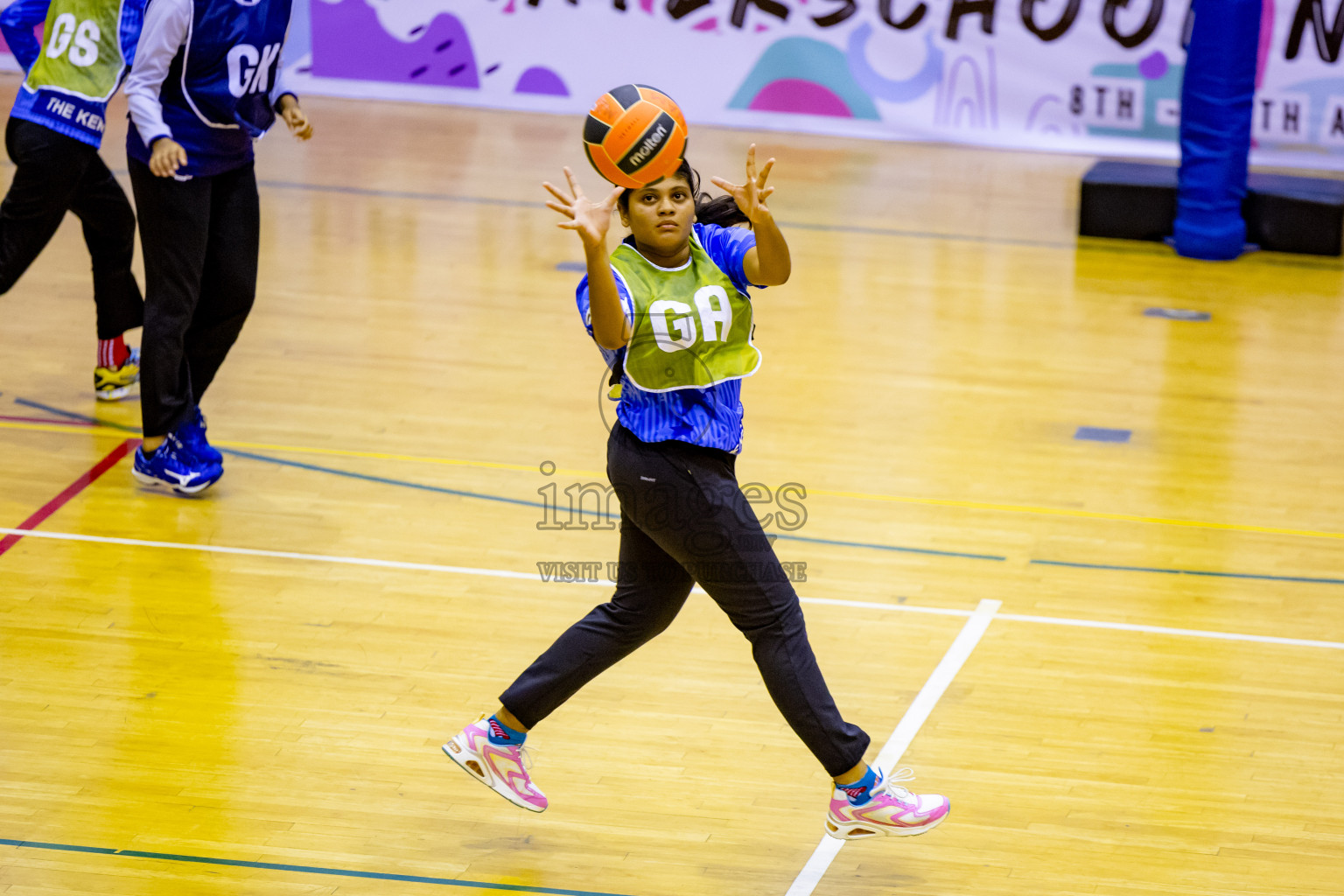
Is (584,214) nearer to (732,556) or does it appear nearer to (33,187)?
(732,556)

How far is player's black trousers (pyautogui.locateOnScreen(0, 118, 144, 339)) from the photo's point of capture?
5.50m

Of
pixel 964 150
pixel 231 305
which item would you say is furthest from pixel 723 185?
pixel 964 150

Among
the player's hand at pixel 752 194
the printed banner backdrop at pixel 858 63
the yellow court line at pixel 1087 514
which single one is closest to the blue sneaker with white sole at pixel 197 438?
the yellow court line at pixel 1087 514

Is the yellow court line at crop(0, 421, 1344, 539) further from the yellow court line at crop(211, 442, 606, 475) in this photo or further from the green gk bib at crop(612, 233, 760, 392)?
the green gk bib at crop(612, 233, 760, 392)

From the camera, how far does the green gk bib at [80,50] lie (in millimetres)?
5398

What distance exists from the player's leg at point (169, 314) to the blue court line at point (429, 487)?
1.24 feet

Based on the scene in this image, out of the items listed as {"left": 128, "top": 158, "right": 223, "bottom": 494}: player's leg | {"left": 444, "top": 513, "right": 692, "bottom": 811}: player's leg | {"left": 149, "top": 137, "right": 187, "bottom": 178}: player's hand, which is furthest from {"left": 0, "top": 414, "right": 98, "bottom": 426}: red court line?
{"left": 444, "top": 513, "right": 692, "bottom": 811}: player's leg

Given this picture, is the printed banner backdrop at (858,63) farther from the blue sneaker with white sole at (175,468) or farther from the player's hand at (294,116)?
the blue sneaker with white sole at (175,468)

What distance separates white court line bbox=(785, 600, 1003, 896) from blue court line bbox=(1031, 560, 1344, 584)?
1.28 feet

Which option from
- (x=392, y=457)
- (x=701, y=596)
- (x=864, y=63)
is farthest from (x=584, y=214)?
(x=864, y=63)

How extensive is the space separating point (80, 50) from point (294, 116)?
107 centimetres

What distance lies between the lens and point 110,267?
593 centimetres

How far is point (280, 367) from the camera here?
6523 mm

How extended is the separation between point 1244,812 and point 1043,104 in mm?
8089
